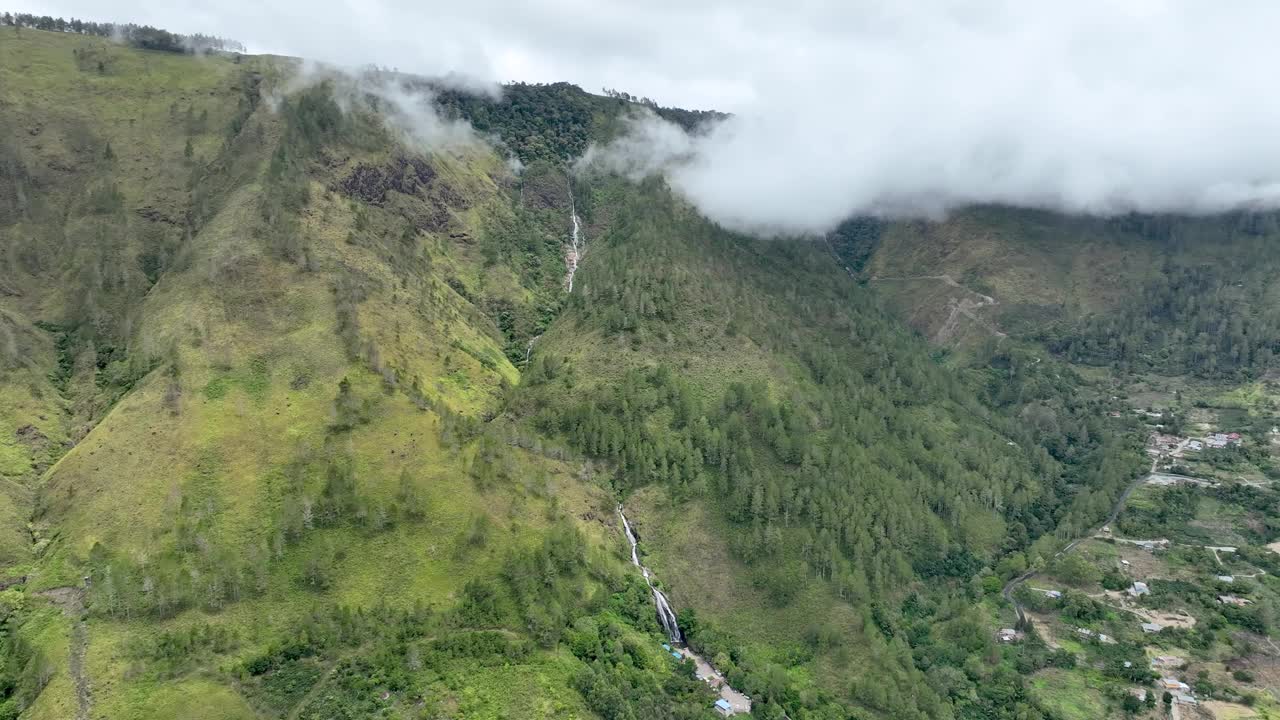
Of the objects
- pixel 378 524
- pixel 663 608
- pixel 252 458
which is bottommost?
pixel 663 608

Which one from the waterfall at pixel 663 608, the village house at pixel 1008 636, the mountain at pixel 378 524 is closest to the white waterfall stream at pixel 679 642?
the waterfall at pixel 663 608

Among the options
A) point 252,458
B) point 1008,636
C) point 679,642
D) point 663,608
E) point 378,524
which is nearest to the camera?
point 378,524

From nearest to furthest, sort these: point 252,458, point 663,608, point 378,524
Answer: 1. point 378,524
2. point 252,458
3. point 663,608

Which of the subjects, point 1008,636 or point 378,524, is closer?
point 378,524

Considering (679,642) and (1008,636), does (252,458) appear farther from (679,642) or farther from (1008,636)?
(1008,636)

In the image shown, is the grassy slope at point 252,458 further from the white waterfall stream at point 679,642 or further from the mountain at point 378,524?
the white waterfall stream at point 679,642

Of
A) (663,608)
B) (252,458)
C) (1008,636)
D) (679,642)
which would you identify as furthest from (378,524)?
(1008,636)

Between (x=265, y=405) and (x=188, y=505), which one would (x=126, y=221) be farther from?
(x=188, y=505)

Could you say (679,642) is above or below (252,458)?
below
